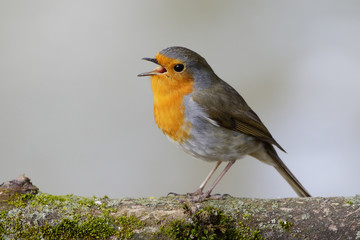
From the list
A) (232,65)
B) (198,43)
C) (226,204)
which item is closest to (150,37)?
(198,43)

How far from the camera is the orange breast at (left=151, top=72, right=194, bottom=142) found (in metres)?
3.51

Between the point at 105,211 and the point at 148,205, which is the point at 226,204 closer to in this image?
the point at 148,205

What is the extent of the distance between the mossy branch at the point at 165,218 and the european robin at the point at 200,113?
677mm

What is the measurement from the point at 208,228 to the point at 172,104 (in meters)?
1.17

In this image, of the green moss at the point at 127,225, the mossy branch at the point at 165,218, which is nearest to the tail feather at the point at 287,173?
the mossy branch at the point at 165,218

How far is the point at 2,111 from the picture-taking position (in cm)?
520

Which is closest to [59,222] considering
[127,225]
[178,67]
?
[127,225]

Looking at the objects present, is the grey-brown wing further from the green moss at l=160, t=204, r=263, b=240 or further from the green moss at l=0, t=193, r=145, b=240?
the green moss at l=0, t=193, r=145, b=240

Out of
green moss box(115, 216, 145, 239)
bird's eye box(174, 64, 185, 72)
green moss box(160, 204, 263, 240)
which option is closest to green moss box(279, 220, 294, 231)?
green moss box(160, 204, 263, 240)

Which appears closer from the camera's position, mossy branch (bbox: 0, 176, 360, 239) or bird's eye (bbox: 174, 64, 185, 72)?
mossy branch (bbox: 0, 176, 360, 239)

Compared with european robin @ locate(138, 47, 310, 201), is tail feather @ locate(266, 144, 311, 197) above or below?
below

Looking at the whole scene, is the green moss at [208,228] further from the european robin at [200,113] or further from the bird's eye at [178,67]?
the bird's eye at [178,67]

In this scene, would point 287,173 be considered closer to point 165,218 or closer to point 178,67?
point 178,67

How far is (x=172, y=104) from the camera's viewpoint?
359 centimetres
